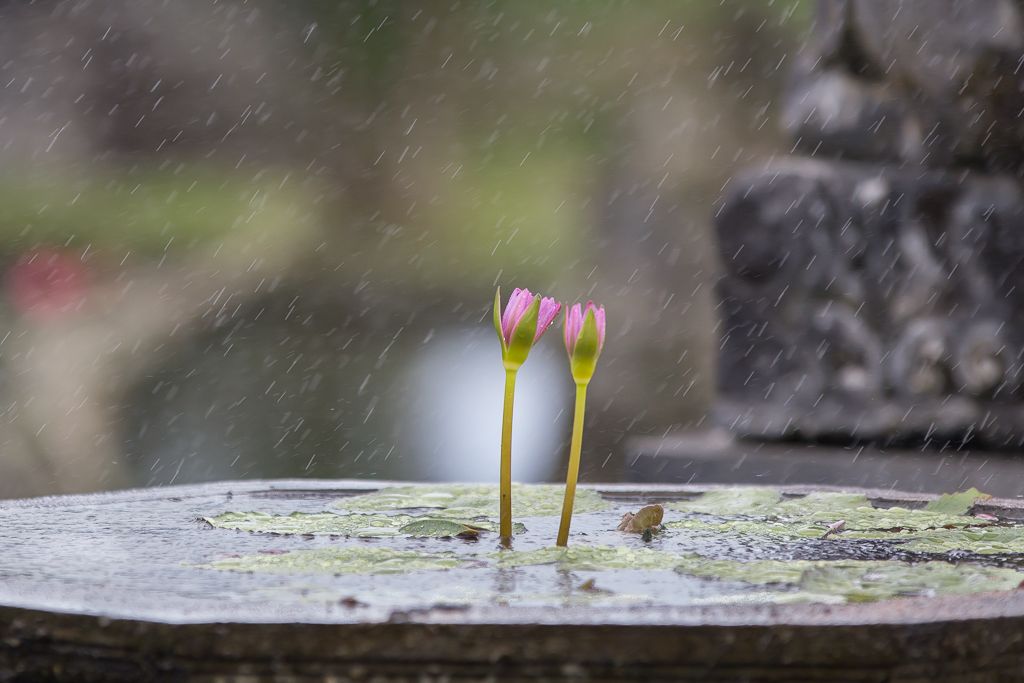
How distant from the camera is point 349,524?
122 centimetres

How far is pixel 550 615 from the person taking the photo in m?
0.71

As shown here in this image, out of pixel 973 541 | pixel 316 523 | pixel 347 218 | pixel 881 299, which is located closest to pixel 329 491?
pixel 316 523

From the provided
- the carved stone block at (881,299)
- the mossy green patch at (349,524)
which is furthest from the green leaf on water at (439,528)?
the carved stone block at (881,299)

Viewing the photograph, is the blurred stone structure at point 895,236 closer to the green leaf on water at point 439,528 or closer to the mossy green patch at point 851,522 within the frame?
the mossy green patch at point 851,522

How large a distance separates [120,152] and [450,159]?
1500 mm

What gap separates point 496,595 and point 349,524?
43 centimetres

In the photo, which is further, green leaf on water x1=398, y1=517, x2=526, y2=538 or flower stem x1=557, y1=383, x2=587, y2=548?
green leaf on water x1=398, y1=517, x2=526, y2=538

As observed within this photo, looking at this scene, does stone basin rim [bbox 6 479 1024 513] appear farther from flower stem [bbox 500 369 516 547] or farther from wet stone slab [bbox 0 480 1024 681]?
flower stem [bbox 500 369 516 547]

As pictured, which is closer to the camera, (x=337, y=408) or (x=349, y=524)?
(x=349, y=524)

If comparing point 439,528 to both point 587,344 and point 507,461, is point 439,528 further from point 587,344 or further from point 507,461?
point 587,344

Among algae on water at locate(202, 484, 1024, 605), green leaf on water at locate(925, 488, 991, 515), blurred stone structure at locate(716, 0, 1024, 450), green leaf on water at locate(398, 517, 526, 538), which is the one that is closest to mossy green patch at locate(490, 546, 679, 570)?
algae on water at locate(202, 484, 1024, 605)

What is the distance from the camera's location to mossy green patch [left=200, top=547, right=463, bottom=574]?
93 centimetres

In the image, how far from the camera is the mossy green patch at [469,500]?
1.38 meters

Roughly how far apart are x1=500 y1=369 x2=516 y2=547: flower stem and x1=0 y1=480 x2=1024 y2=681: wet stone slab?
2 centimetres
